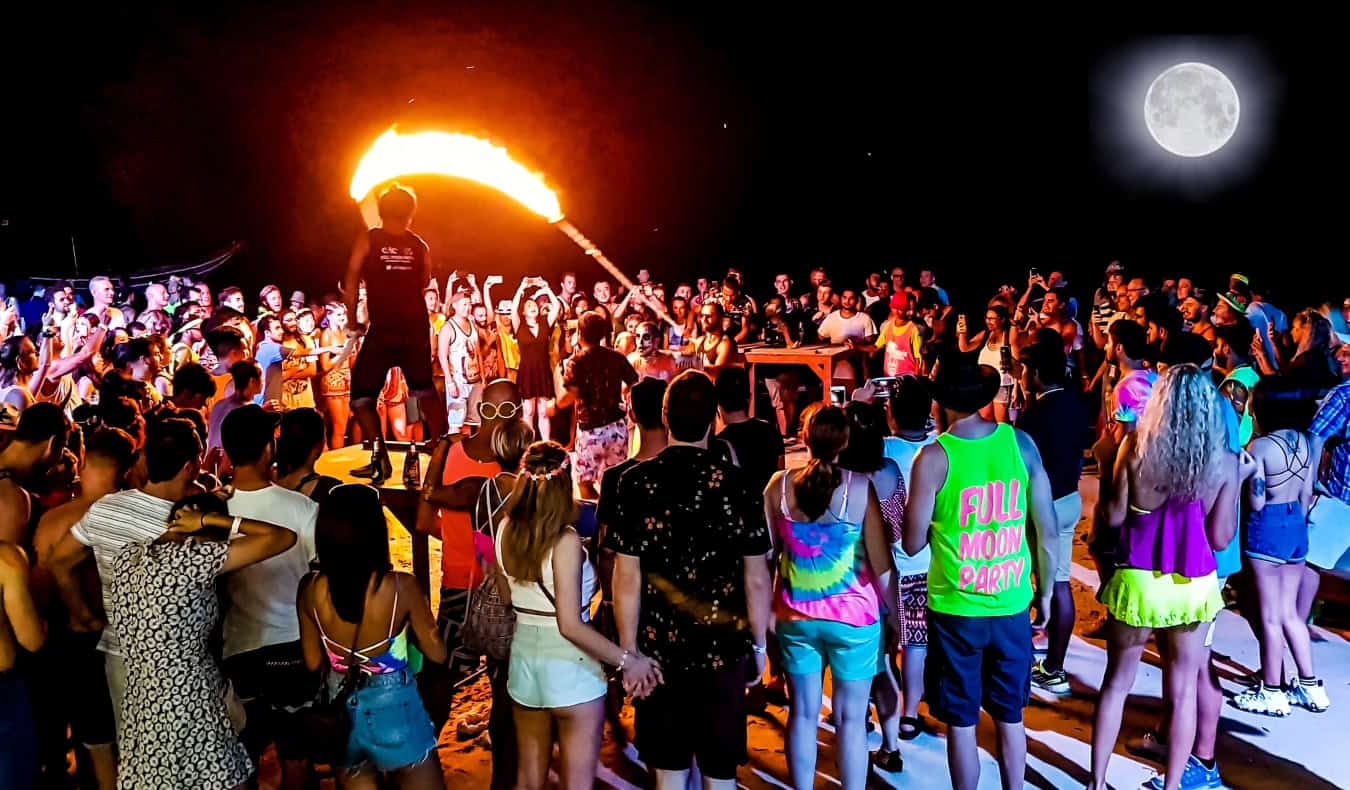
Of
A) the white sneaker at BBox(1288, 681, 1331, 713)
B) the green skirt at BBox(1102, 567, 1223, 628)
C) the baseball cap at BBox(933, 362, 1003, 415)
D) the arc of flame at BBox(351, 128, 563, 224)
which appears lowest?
the white sneaker at BBox(1288, 681, 1331, 713)

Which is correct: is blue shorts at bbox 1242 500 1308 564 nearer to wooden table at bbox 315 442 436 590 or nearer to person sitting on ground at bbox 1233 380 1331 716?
person sitting on ground at bbox 1233 380 1331 716

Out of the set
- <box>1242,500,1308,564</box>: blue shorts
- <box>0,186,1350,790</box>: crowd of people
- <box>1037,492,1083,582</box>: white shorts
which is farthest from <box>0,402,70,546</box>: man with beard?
<box>1242,500,1308,564</box>: blue shorts

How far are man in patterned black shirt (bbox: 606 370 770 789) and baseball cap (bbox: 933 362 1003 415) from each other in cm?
95

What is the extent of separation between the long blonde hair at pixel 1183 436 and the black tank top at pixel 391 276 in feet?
18.0

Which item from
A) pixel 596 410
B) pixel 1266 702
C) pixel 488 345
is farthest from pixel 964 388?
pixel 488 345

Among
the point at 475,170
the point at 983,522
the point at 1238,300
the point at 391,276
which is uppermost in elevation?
the point at 475,170

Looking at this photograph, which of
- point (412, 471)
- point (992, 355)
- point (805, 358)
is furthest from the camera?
point (805, 358)

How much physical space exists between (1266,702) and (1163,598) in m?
1.83

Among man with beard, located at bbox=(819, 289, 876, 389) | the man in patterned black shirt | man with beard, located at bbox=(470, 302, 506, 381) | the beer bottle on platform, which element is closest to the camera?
the man in patterned black shirt

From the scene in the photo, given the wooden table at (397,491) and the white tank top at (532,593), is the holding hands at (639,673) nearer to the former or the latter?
the white tank top at (532,593)

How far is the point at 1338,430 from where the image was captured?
559cm

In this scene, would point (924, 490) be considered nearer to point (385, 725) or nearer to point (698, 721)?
point (698, 721)

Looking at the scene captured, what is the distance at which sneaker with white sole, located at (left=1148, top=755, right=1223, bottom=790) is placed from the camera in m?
4.44

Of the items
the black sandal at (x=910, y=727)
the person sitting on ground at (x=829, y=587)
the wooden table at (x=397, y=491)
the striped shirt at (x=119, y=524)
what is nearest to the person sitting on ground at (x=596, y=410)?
the wooden table at (x=397, y=491)
